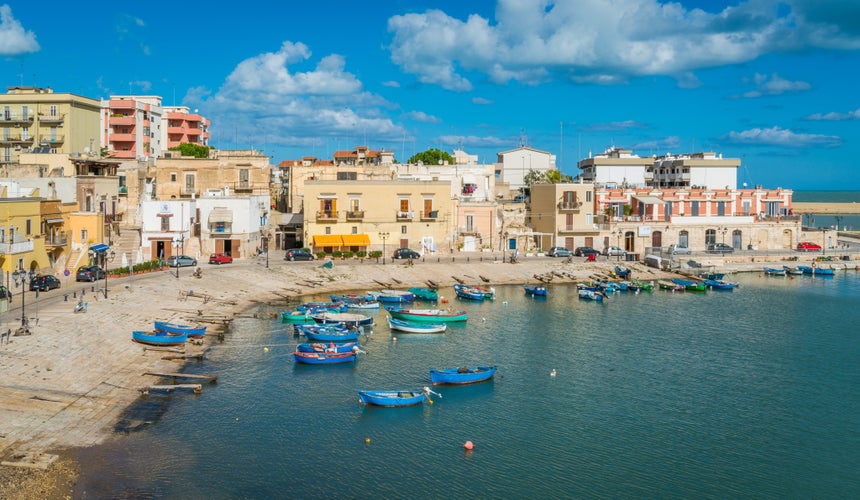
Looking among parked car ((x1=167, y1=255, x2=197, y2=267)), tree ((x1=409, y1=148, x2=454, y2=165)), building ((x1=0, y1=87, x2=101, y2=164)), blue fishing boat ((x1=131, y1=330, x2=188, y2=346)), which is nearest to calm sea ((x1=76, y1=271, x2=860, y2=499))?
blue fishing boat ((x1=131, y1=330, x2=188, y2=346))

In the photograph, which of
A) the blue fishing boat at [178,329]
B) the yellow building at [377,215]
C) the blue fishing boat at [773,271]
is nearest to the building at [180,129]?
the yellow building at [377,215]

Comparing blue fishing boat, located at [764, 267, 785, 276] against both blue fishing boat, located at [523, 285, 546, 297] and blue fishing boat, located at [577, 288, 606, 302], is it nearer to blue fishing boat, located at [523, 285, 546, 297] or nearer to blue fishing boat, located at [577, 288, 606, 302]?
blue fishing boat, located at [577, 288, 606, 302]

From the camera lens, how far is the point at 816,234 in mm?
91438

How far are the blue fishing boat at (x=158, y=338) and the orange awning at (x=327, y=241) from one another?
3117cm

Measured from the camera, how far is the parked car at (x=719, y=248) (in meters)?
84.6

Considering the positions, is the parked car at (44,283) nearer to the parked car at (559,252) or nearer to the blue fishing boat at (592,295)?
the blue fishing boat at (592,295)

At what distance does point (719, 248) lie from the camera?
85.2m

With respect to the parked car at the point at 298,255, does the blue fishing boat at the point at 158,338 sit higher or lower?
lower

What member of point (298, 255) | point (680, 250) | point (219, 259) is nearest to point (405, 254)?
point (298, 255)

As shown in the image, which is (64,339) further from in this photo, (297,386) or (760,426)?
(760,426)

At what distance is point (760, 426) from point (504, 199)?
61.8 meters

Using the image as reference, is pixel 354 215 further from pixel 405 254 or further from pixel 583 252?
pixel 583 252

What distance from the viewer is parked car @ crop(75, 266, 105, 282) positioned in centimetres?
5478

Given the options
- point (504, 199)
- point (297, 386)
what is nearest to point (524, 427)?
point (297, 386)
